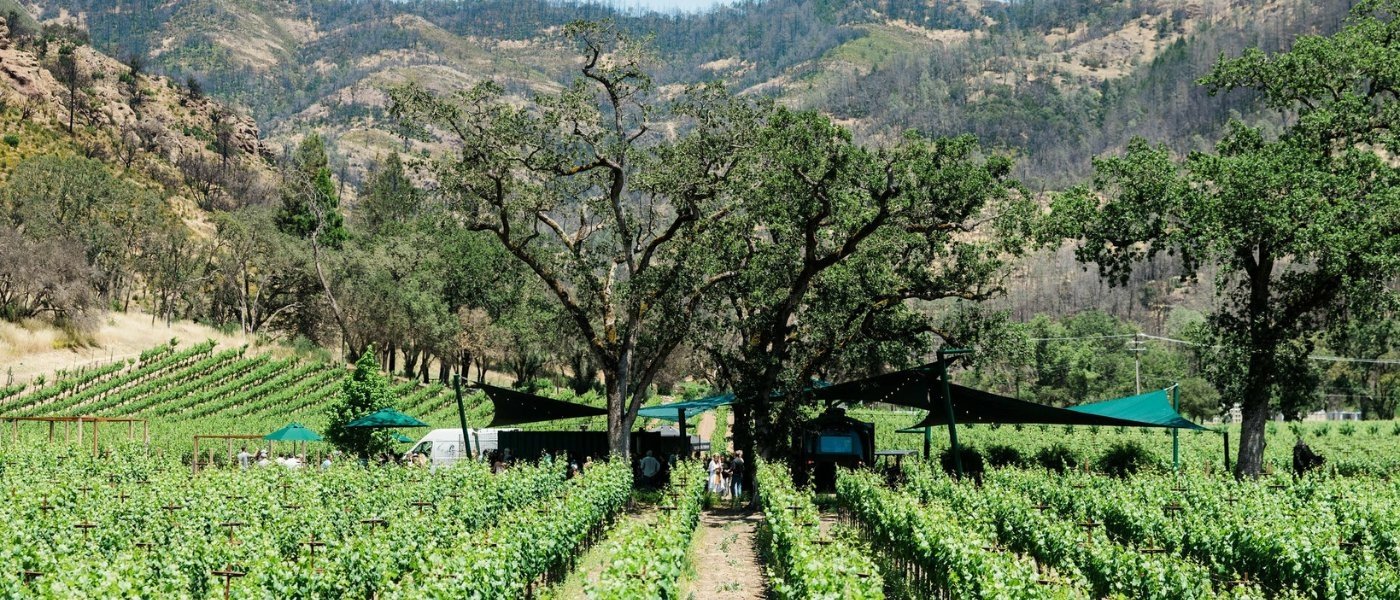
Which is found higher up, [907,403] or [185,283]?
[185,283]

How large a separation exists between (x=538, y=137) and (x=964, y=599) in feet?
56.7

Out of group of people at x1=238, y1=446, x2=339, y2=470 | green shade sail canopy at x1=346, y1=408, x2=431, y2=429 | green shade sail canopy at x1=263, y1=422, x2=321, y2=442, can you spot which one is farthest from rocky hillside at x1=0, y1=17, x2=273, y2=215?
green shade sail canopy at x1=346, y1=408, x2=431, y2=429

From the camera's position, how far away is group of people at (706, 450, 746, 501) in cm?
2722

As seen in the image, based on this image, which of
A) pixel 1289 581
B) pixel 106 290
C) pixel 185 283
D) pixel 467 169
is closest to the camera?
pixel 1289 581

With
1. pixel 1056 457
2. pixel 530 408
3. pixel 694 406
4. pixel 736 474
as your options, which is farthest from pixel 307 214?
pixel 736 474

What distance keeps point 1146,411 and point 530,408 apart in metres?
13.9

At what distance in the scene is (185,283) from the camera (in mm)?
71375

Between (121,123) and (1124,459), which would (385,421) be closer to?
(1124,459)

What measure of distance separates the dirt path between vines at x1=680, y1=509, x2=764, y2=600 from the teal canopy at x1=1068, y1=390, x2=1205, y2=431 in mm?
7018

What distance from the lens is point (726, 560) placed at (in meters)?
17.6

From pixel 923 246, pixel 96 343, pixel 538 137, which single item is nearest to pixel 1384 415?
pixel 923 246

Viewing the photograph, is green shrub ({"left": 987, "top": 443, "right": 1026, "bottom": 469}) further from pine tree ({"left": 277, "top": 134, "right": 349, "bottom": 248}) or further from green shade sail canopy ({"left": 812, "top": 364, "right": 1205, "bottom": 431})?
pine tree ({"left": 277, "top": 134, "right": 349, "bottom": 248})

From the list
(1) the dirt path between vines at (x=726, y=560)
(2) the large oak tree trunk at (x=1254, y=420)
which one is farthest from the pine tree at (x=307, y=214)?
(2) the large oak tree trunk at (x=1254, y=420)

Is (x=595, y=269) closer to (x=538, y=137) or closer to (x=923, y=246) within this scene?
(x=538, y=137)
